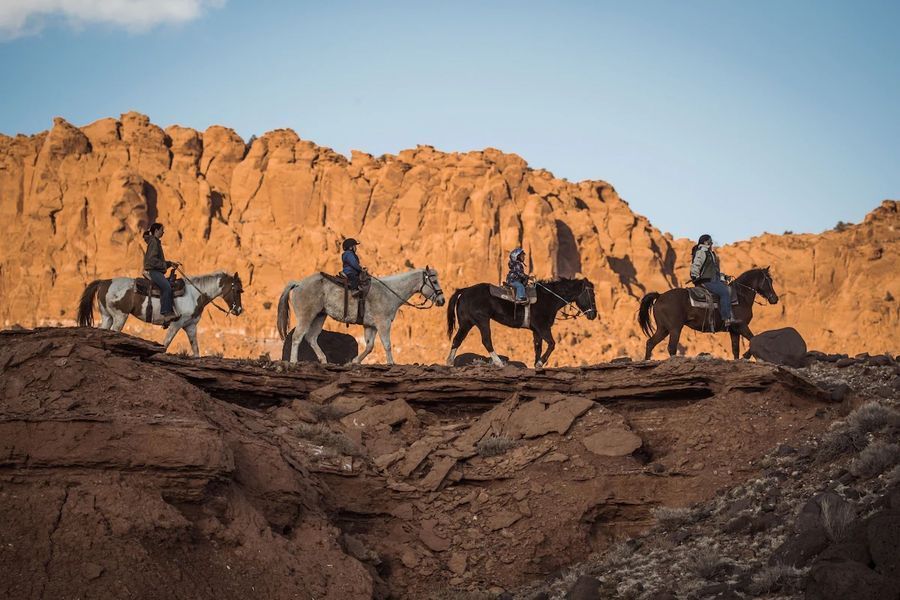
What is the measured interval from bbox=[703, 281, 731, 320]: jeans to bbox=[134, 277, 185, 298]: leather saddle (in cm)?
1189

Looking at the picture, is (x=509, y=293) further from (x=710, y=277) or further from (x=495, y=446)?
(x=495, y=446)

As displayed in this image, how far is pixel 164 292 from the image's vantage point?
23.0m

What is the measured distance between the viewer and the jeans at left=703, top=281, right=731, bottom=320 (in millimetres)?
22609

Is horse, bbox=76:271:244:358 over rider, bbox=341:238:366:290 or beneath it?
beneath

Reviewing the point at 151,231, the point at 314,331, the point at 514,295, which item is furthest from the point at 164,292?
the point at 514,295

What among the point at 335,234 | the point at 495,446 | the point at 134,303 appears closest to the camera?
the point at 495,446

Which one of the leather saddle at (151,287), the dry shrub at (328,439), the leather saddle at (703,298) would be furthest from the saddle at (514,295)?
the dry shrub at (328,439)

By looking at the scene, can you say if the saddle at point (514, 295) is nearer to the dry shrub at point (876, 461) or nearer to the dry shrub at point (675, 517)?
the dry shrub at point (675, 517)

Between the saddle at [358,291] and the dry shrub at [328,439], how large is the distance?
18.5ft

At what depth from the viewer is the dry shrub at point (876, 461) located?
12672mm

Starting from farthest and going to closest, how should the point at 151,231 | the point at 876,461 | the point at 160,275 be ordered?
1. the point at 160,275
2. the point at 151,231
3. the point at 876,461

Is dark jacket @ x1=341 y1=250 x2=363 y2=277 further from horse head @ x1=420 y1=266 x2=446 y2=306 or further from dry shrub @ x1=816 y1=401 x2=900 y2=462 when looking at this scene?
dry shrub @ x1=816 y1=401 x2=900 y2=462

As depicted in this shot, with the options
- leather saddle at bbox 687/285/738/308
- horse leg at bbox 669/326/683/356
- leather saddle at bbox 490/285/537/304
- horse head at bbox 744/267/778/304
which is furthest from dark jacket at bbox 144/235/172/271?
A: horse head at bbox 744/267/778/304

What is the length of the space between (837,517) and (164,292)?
16235 mm
